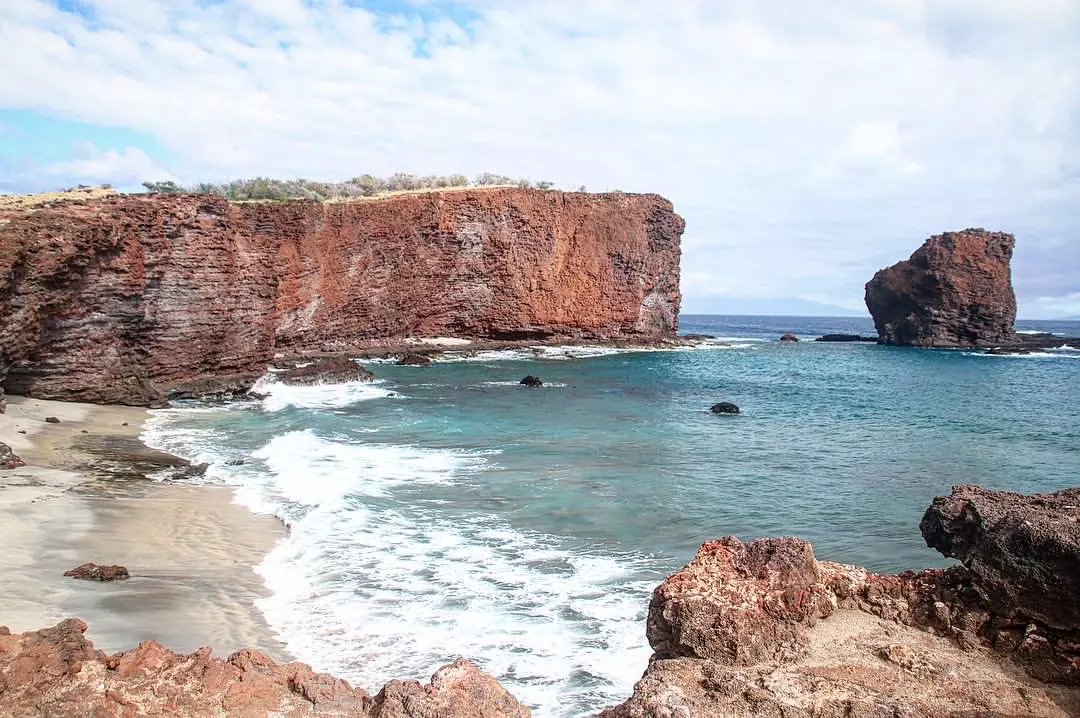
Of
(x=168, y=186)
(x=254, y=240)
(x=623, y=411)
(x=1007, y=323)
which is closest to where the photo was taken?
(x=623, y=411)

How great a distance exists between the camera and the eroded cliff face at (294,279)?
20594 millimetres

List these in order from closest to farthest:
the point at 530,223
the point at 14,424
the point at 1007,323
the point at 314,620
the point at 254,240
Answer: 1. the point at 314,620
2. the point at 14,424
3. the point at 254,240
4. the point at 530,223
5. the point at 1007,323

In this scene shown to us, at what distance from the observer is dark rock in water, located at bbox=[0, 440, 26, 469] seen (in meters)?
13.0

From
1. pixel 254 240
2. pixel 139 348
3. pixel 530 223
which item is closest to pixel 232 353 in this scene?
pixel 139 348

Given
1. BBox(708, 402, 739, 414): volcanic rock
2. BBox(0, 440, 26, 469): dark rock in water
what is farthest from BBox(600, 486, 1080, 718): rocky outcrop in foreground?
BBox(708, 402, 739, 414): volcanic rock

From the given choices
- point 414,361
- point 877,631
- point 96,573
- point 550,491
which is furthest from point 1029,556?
point 414,361

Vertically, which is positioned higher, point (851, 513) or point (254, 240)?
point (254, 240)

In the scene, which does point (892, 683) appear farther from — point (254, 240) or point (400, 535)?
point (254, 240)

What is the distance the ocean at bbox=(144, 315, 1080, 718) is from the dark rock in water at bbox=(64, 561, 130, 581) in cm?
159

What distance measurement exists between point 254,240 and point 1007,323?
222 ft

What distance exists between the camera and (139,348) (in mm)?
24469

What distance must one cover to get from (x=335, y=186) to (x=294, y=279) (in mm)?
15422

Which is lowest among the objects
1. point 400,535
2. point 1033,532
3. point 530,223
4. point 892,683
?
point 400,535

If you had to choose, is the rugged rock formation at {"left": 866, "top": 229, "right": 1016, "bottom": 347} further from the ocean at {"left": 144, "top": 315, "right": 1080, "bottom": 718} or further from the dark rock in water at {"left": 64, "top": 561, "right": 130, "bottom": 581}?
the dark rock in water at {"left": 64, "top": 561, "right": 130, "bottom": 581}
